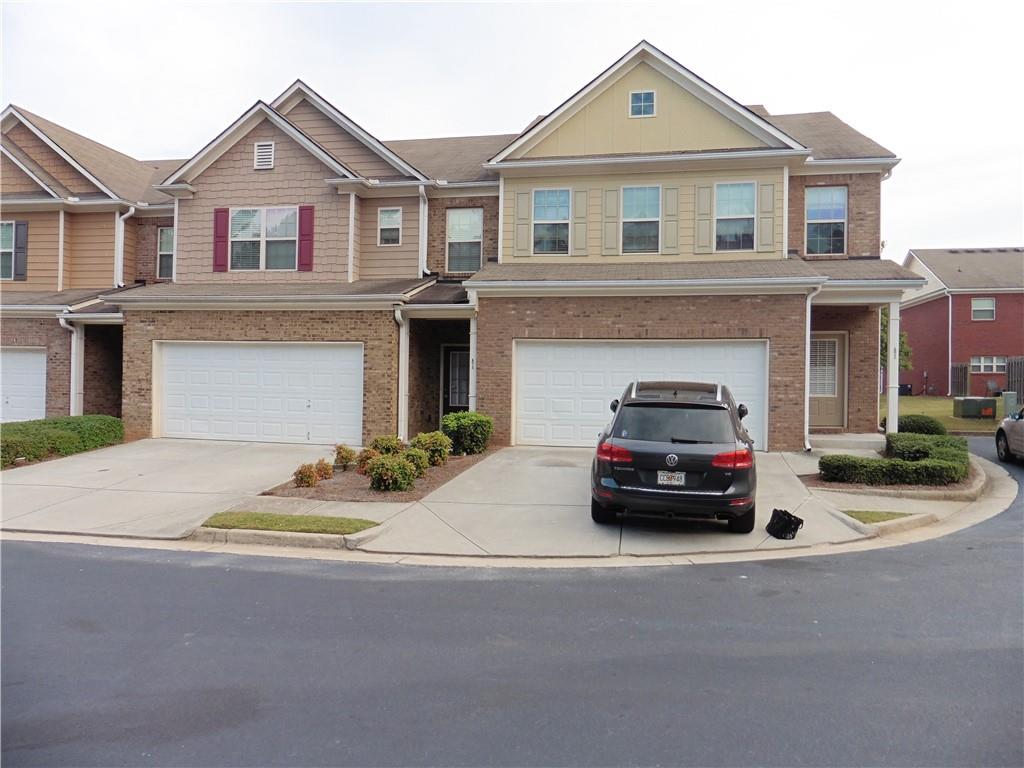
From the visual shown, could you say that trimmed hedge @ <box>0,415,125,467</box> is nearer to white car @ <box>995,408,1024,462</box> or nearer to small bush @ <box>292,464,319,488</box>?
small bush @ <box>292,464,319,488</box>

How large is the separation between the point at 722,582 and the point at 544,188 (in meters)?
11.8

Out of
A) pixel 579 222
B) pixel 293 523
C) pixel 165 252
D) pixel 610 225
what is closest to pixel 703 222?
pixel 610 225

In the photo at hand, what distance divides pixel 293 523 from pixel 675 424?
479cm

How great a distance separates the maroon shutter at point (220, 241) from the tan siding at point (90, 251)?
167 inches

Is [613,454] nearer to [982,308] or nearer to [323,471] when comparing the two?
[323,471]

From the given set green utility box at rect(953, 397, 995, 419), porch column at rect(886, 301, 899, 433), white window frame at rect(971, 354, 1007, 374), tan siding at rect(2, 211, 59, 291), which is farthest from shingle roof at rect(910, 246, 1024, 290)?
tan siding at rect(2, 211, 59, 291)

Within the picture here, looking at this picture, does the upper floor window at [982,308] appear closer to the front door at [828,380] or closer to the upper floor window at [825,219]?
the front door at [828,380]

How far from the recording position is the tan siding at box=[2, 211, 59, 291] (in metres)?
18.7

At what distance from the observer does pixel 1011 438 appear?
14.0 meters

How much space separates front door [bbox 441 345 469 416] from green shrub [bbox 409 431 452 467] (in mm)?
5553

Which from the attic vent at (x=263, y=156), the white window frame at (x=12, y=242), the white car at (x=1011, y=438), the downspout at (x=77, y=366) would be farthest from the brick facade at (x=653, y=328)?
the white window frame at (x=12, y=242)

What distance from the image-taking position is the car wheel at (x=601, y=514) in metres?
8.37

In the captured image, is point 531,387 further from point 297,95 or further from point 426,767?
point 426,767

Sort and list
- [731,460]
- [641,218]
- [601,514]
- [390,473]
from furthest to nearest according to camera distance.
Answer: [641,218], [390,473], [601,514], [731,460]
